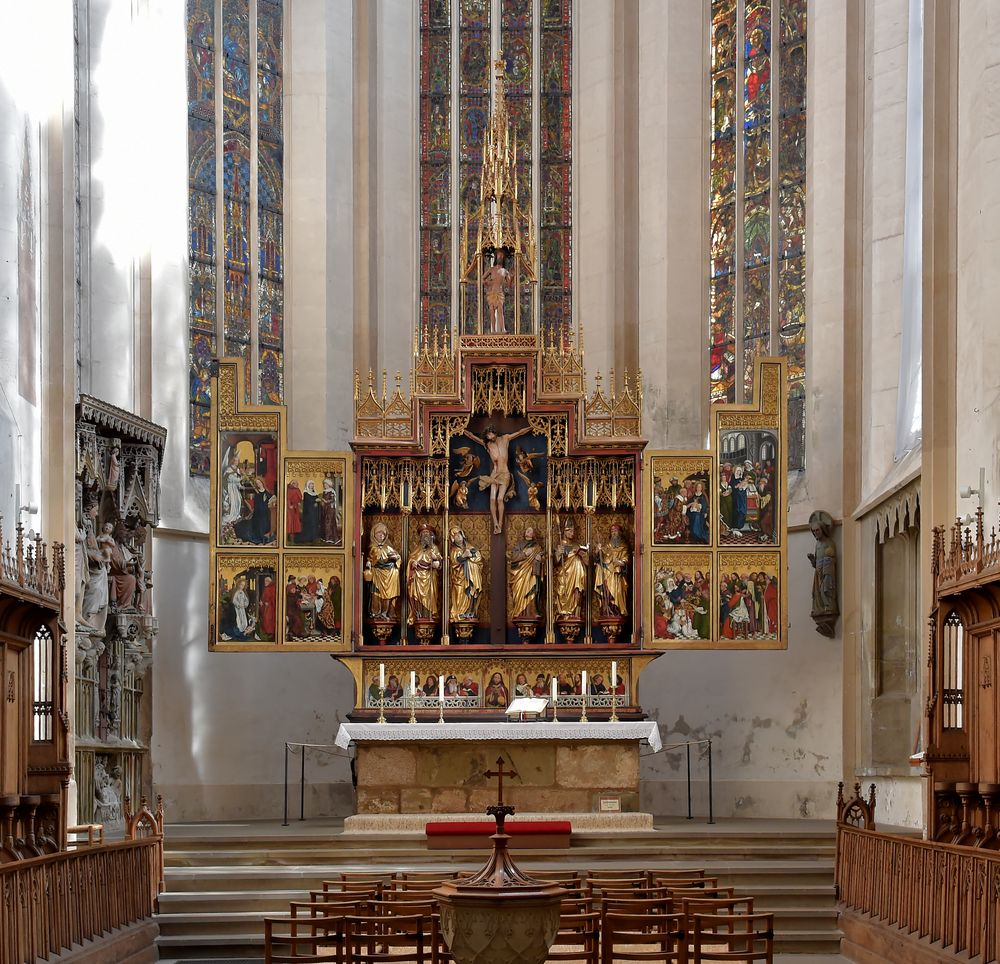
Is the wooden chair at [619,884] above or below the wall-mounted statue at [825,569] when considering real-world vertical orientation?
below

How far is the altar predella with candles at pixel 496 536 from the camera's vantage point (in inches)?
774

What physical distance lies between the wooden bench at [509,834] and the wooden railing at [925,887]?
2.94 metres

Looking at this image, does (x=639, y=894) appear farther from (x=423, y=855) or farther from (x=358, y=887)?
(x=423, y=855)

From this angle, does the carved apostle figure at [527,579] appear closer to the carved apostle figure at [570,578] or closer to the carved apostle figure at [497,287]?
the carved apostle figure at [570,578]

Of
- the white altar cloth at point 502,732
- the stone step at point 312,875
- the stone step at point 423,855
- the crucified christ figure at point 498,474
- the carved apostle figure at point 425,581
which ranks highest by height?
the crucified christ figure at point 498,474

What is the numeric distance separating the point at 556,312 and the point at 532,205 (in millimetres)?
1724

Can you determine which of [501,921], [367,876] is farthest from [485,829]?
[501,921]

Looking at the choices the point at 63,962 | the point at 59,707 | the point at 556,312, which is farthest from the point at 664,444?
the point at 63,962

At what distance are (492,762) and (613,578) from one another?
259cm

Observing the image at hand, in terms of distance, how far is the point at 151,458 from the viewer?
66.6ft

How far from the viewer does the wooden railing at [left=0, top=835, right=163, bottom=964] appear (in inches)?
442

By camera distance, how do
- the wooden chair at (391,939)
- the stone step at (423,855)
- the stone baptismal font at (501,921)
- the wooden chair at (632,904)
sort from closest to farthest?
the stone baptismal font at (501,921) → the wooden chair at (391,939) → the wooden chair at (632,904) → the stone step at (423,855)

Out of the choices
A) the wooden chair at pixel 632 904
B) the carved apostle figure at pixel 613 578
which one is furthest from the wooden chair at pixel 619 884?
the carved apostle figure at pixel 613 578

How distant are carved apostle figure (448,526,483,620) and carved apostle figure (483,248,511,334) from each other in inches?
99.4
